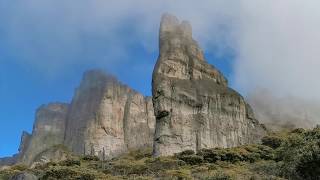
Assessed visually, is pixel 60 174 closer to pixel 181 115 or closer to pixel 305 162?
pixel 305 162

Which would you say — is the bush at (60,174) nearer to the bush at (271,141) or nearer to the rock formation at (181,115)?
the rock formation at (181,115)

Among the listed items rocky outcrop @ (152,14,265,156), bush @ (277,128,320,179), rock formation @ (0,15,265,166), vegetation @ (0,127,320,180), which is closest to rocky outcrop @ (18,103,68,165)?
rock formation @ (0,15,265,166)

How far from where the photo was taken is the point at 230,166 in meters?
78.8

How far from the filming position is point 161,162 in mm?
84250

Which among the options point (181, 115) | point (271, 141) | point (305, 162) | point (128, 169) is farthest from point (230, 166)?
point (271, 141)

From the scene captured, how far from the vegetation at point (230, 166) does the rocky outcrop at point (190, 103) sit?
6594 mm

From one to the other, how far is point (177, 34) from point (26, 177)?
7826 cm

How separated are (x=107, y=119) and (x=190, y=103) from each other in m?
75.3

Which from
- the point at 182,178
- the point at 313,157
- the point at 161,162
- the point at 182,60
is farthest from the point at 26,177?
the point at 182,60

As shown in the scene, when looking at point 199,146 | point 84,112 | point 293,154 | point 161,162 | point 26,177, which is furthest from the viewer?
point 84,112

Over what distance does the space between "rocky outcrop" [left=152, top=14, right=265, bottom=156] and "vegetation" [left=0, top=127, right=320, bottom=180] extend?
21.6 feet

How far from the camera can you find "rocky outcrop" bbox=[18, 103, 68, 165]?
7333 inches

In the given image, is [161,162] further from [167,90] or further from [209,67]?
[209,67]

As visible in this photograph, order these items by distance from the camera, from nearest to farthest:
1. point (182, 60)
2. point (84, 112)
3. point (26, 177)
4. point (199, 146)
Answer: point (26, 177) < point (199, 146) < point (182, 60) < point (84, 112)
